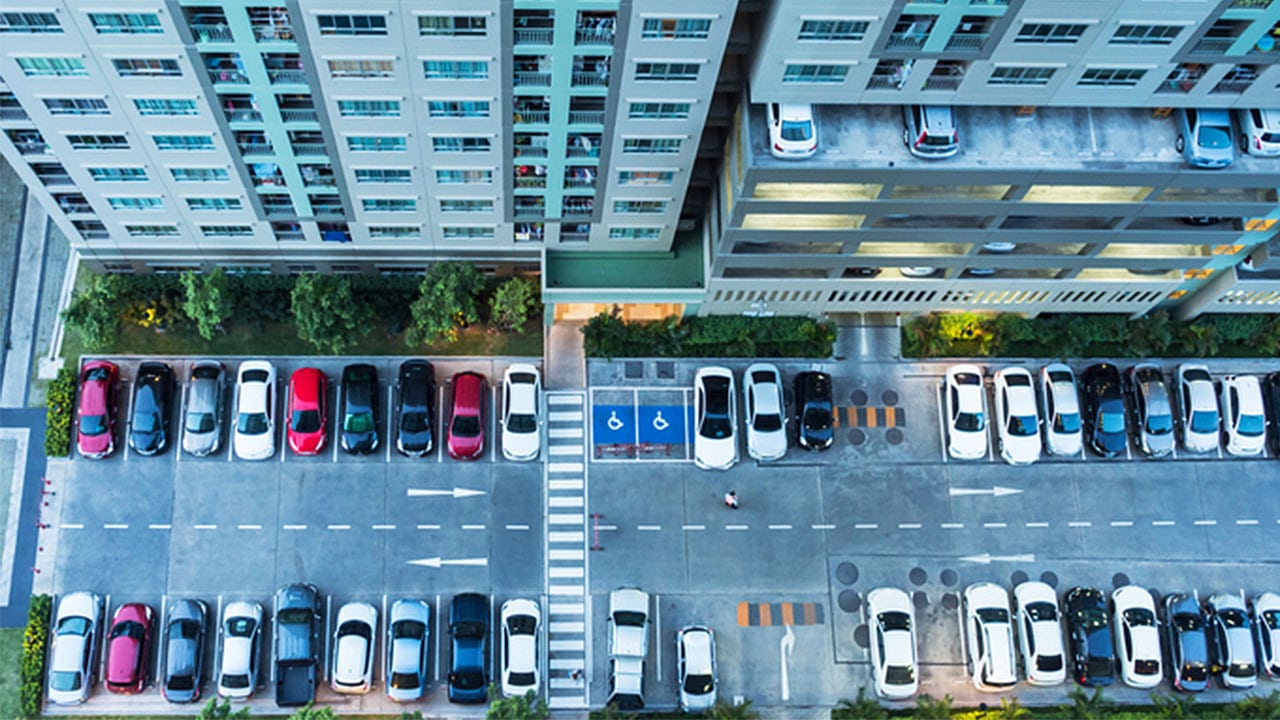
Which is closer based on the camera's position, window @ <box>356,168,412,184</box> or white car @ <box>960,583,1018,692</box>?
window @ <box>356,168,412,184</box>

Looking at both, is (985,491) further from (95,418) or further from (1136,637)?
(95,418)

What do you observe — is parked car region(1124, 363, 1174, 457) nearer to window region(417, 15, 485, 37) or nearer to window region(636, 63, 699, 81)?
window region(636, 63, 699, 81)

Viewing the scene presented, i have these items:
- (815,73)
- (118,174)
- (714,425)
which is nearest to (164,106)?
(118,174)

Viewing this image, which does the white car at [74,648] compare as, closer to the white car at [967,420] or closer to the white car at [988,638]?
the white car at [988,638]

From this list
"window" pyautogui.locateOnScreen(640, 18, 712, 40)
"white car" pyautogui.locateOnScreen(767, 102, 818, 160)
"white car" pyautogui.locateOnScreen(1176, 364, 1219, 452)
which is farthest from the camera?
"white car" pyautogui.locateOnScreen(1176, 364, 1219, 452)

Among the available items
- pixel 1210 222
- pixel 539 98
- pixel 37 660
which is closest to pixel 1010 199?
pixel 1210 222

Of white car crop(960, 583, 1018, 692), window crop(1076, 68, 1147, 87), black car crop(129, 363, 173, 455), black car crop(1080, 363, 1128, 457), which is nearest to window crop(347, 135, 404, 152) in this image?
black car crop(129, 363, 173, 455)
